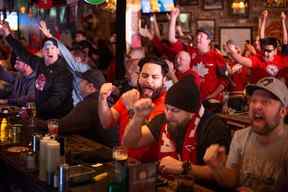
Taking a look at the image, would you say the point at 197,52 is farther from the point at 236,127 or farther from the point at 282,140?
the point at 282,140

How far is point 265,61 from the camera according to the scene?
6355mm

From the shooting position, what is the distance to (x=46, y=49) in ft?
18.7

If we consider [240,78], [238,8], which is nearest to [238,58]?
[240,78]

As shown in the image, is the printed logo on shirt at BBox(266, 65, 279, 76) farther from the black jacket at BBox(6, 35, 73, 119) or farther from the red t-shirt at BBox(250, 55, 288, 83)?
the black jacket at BBox(6, 35, 73, 119)

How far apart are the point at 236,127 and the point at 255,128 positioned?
2442mm

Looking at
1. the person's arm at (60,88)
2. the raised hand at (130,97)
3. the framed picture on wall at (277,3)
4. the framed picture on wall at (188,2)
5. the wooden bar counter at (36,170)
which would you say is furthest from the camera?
the framed picture on wall at (188,2)

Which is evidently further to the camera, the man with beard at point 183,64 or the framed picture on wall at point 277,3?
the framed picture on wall at point 277,3

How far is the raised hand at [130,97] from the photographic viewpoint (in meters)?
4.28

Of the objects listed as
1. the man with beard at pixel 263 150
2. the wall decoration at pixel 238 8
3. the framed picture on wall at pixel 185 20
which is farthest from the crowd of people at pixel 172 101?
the framed picture on wall at pixel 185 20

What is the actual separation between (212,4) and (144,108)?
7817mm

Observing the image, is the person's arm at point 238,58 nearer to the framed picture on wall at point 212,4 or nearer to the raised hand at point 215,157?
the raised hand at point 215,157

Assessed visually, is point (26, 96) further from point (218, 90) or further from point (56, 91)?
point (218, 90)

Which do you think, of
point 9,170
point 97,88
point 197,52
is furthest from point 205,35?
point 9,170

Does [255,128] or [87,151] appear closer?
[255,128]
